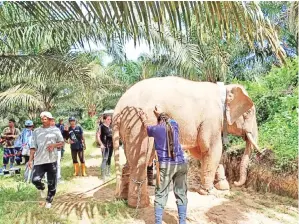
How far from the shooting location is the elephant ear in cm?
604

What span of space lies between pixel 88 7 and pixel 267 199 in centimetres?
439

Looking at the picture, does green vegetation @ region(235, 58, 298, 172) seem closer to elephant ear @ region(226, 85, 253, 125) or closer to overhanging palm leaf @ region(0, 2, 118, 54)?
elephant ear @ region(226, 85, 253, 125)

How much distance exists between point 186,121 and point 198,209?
125cm

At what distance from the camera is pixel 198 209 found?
5.24m

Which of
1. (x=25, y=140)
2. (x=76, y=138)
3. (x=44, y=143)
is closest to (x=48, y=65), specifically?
(x=44, y=143)

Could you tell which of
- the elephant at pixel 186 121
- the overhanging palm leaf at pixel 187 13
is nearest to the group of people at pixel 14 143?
the elephant at pixel 186 121

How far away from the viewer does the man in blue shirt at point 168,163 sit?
4.14m

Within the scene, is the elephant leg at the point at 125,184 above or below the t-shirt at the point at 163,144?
below

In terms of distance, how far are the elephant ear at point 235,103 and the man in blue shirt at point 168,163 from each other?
207 centimetres

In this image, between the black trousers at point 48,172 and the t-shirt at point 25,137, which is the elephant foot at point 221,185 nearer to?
the black trousers at point 48,172

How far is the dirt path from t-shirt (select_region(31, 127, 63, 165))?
0.70m

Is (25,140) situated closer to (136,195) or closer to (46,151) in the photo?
(46,151)

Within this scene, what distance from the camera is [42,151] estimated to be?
501cm

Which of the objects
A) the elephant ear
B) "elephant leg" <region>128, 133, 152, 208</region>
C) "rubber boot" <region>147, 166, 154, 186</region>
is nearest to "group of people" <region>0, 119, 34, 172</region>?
"rubber boot" <region>147, 166, 154, 186</region>
